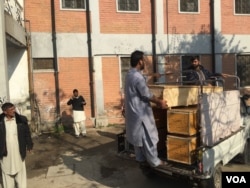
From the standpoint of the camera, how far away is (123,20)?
13.6 m

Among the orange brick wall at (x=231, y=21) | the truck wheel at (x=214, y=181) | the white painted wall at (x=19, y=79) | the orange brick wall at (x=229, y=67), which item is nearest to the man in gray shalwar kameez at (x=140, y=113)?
the truck wheel at (x=214, y=181)

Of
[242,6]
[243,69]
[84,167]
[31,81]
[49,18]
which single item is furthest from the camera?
[243,69]

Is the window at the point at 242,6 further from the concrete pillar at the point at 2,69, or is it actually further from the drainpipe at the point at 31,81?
the concrete pillar at the point at 2,69

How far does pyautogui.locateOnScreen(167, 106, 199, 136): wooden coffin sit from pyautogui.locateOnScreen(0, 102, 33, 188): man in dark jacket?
252cm

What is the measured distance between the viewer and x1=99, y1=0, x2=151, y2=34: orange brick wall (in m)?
13.4

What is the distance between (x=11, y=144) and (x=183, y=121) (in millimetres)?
2887

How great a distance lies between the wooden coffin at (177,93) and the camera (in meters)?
5.70

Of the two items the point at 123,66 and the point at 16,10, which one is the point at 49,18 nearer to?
the point at 16,10

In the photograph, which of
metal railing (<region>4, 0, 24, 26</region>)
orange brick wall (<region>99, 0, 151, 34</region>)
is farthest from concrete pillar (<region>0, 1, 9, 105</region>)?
orange brick wall (<region>99, 0, 151, 34</region>)

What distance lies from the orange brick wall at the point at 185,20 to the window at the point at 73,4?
11.4 ft

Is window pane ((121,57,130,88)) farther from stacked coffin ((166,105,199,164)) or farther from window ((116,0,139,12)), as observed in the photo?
stacked coffin ((166,105,199,164))

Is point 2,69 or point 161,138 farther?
point 2,69

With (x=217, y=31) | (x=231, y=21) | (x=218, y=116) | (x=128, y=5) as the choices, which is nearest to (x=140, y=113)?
(x=218, y=116)

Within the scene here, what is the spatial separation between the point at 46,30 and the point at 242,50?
865 cm
